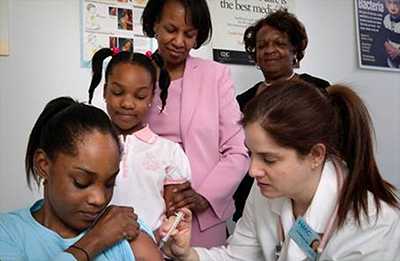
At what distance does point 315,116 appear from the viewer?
1.15 metres

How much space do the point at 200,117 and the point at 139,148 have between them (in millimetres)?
244

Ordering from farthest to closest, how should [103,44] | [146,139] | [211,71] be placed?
1. [103,44]
2. [211,71]
3. [146,139]

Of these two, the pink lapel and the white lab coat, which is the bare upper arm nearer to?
the white lab coat

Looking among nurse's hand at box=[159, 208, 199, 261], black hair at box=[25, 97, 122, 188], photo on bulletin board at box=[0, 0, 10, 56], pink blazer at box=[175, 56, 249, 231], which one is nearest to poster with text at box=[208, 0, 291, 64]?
pink blazer at box=[175, 56, 249, 231]

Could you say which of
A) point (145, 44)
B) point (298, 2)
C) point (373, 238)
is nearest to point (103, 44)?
point (145, 44)

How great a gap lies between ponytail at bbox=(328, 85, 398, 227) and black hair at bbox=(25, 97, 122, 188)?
0.57m

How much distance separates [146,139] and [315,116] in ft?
1.74

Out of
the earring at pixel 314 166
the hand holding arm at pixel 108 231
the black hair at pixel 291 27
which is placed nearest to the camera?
the hand holding arm at pixel 108 231

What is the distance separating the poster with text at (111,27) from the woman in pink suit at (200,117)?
55 centimetres

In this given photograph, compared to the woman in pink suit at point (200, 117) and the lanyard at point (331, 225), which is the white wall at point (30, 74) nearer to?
the woman in pink suit at point (200, 117)

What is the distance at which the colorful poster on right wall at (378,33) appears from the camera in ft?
9.67

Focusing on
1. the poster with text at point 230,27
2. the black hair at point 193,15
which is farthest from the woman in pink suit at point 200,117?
the poster with text at point 230,27

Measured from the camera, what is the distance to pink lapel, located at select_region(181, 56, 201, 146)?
1540 millimetres

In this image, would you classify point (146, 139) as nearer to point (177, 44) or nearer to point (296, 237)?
point (177, 44)
